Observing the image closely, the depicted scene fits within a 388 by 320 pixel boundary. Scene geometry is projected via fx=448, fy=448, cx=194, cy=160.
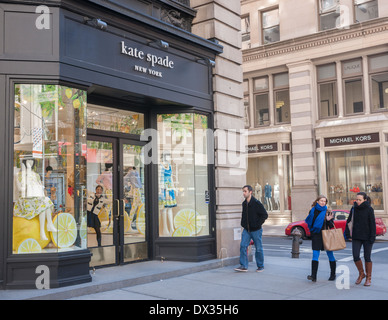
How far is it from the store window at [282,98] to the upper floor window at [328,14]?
3.40 meters

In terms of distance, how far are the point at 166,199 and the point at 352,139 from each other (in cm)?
1492

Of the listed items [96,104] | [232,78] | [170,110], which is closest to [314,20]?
[232,78]

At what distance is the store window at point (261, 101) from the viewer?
2646cm

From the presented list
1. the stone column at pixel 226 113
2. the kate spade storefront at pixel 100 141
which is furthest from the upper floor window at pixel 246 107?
the kate spade storefront at pixel 100 141

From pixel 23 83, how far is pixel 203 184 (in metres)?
4.90

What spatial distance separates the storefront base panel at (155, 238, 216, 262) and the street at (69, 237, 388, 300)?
0.52 metres

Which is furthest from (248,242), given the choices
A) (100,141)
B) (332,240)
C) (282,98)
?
(282,98)

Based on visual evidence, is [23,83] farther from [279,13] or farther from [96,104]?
[279,13]

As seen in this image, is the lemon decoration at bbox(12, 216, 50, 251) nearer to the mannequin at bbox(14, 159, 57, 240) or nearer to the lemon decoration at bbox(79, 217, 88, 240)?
the mannequin at bbox(14, 159, 57, 240)

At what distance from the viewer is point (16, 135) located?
746cm

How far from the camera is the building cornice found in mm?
22016

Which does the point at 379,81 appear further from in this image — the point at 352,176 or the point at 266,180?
the point at 266,180

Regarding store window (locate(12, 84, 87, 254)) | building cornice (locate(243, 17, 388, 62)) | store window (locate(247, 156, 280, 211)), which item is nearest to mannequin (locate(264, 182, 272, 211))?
store window (locate(247, 156, 280, 211))

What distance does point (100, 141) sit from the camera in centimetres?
980
